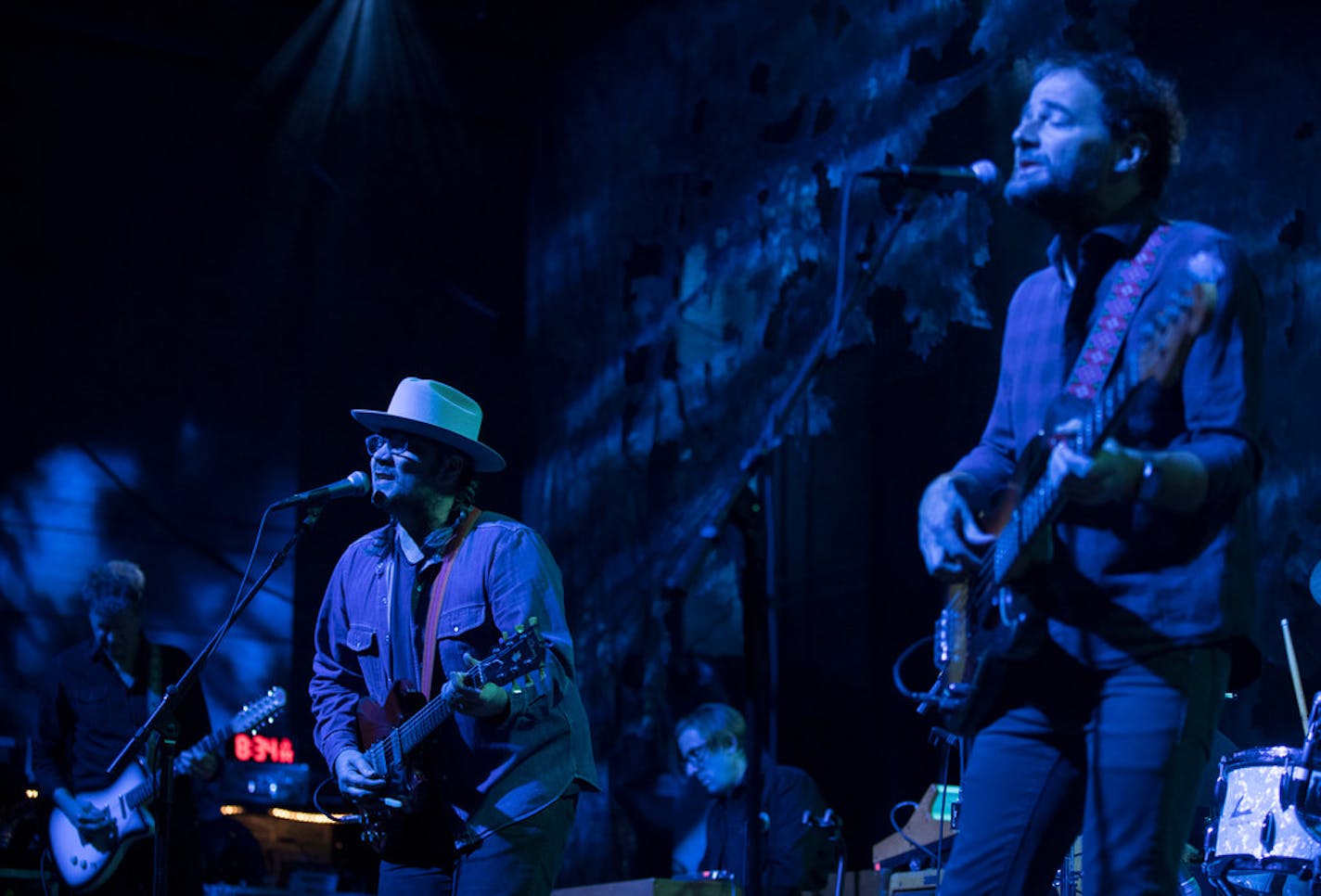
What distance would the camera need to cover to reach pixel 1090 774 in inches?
100

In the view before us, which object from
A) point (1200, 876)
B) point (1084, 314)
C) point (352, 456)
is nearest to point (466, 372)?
point (352, 456)

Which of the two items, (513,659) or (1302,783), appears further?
(1302,783)

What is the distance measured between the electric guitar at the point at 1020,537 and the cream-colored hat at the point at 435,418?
202 centimetres

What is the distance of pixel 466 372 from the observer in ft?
43.0

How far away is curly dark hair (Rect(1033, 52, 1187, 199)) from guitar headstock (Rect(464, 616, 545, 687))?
6.61 ft

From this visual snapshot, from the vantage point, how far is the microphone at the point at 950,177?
323 centimetres

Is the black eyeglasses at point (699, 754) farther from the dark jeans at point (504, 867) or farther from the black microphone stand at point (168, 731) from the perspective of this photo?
the dark jeans at point (504, 867)

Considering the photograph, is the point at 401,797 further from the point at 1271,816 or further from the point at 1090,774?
the point at 1271,816

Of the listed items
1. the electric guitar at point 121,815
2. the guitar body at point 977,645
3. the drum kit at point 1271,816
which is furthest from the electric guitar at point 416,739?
the drum kit at point 1271,816

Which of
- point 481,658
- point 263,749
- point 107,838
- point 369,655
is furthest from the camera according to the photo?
point 263,749

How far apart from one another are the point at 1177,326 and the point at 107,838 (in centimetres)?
618

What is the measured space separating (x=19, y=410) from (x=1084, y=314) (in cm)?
1050

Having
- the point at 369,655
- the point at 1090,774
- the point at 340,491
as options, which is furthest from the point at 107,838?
the point at 1090,774

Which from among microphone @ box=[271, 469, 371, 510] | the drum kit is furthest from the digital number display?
the drum kit
